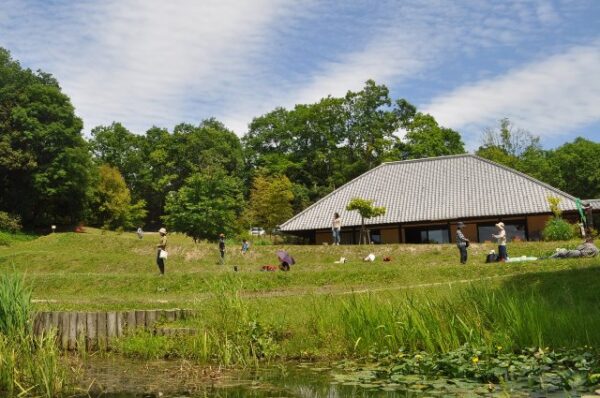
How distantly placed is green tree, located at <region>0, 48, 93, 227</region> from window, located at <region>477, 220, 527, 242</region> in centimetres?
3572

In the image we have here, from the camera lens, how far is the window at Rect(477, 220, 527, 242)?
35.2m

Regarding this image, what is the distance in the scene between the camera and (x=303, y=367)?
8414 mm

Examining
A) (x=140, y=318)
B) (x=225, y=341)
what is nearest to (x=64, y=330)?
(x=140, y=318)

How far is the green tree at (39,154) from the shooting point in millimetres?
51469

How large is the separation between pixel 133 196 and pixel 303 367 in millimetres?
66924

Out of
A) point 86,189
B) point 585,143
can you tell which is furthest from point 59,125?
point 585,143

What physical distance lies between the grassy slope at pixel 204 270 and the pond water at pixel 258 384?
3283mm

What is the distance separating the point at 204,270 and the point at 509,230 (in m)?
20.8

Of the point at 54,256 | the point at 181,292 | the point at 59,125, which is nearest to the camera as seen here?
the point at 181,292

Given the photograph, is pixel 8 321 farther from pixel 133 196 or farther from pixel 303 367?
pixel 133 196

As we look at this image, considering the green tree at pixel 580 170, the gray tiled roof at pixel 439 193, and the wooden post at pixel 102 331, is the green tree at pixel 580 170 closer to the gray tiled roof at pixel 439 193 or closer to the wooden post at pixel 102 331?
the gray tiled roof at pixel 439 193

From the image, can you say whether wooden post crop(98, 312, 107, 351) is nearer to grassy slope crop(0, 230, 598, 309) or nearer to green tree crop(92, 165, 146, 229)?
grassy slope crop(0, 230, 598, 309)

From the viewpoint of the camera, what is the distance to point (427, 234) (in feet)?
127

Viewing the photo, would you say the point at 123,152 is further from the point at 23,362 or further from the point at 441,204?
the point at 23,362
